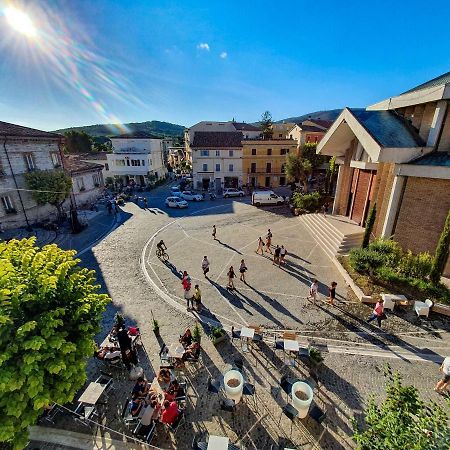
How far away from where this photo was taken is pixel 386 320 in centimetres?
1052

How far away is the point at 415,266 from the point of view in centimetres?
1238

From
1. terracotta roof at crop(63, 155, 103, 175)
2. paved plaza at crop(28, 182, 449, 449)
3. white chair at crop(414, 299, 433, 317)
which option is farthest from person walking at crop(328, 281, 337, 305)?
terracotta roof at crop(63, 155, 103, 175)

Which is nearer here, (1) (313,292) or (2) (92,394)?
(2) (92,394)

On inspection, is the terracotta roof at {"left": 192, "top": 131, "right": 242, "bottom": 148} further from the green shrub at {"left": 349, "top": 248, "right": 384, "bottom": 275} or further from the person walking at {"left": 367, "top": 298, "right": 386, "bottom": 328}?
the person walking at {"left": 367, "top": 298, "right": 386, "bottom": 328}

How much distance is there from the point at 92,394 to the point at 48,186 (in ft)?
72.0

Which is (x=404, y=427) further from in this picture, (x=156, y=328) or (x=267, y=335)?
(x=156, y=328)

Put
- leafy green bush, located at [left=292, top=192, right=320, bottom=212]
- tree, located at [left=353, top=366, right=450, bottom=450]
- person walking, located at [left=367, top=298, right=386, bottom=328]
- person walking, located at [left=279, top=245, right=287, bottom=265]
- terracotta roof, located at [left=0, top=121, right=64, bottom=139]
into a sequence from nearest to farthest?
tree, located at [left=353, top=366, right=450, bottom=450], person walking, located at [left=367, top=298, right=386, bottom=328], person walking, located at [left=279, top=245, right=287, bottom=265], terracotta roof, located at [left=0, top=121, right=64, bottom=139], leafy green bush, located at [left=292, top=192, right=320, bottom=212]

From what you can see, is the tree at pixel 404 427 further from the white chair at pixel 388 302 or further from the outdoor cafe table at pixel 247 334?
the white chair at pixel 388 302

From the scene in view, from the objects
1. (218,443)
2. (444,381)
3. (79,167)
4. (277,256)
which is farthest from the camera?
(79,167)

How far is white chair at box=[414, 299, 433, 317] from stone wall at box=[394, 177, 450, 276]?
4.40 m

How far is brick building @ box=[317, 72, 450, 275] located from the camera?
13.2 m

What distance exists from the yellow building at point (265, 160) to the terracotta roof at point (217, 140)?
1.74m

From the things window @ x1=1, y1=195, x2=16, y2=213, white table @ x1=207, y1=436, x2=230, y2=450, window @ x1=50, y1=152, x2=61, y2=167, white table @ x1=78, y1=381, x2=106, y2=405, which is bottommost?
Result: white table @ x1=78, y1=381, x2=106, y2=405

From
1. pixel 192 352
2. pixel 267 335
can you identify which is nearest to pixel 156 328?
pixel 192 352
